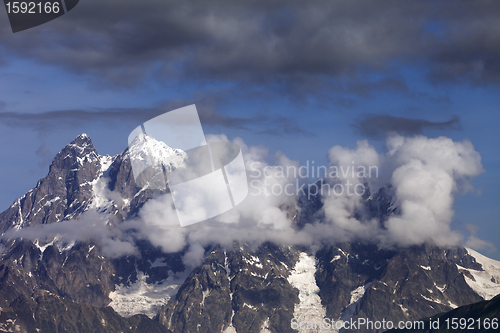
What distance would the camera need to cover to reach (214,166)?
168m

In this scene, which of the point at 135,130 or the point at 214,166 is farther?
the point at 214,166

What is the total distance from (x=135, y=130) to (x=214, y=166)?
116 ft

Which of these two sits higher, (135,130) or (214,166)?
(135,130)

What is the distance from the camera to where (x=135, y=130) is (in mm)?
136875
